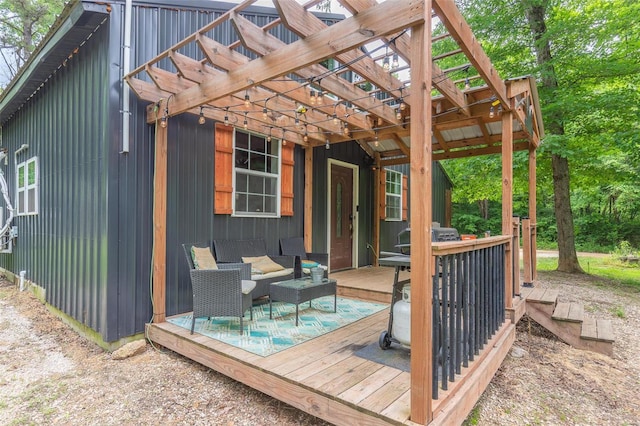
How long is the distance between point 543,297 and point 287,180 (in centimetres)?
357

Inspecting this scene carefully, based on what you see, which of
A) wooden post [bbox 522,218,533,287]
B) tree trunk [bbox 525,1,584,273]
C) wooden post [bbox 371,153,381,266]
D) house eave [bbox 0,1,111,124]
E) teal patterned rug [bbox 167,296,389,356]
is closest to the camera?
teal patterned rug [bbox 167,296,389,356]

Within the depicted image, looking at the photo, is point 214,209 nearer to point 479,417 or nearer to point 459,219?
point 479,417

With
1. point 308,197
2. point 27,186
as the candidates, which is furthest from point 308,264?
point 27,186

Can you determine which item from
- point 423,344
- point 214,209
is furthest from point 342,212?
point 423,344

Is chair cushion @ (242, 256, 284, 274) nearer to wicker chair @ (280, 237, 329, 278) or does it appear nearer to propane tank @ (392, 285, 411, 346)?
wicker chair @ (280, 237, 329, 278)

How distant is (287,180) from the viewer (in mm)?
5121

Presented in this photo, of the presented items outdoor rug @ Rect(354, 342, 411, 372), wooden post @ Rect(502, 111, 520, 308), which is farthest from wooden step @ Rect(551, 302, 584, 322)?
outdoor rug @ Rect(354, 342, 411, 372)

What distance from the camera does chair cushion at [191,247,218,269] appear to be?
3.65 m

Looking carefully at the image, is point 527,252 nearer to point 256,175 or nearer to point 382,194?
point 382,194

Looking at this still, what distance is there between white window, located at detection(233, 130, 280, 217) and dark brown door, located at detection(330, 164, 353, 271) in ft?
4.97

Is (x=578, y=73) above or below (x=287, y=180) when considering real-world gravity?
above

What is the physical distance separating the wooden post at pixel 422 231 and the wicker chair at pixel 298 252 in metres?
3.10

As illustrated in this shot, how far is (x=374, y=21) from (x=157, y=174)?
2596 mm

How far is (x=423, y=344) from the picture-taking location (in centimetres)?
173
